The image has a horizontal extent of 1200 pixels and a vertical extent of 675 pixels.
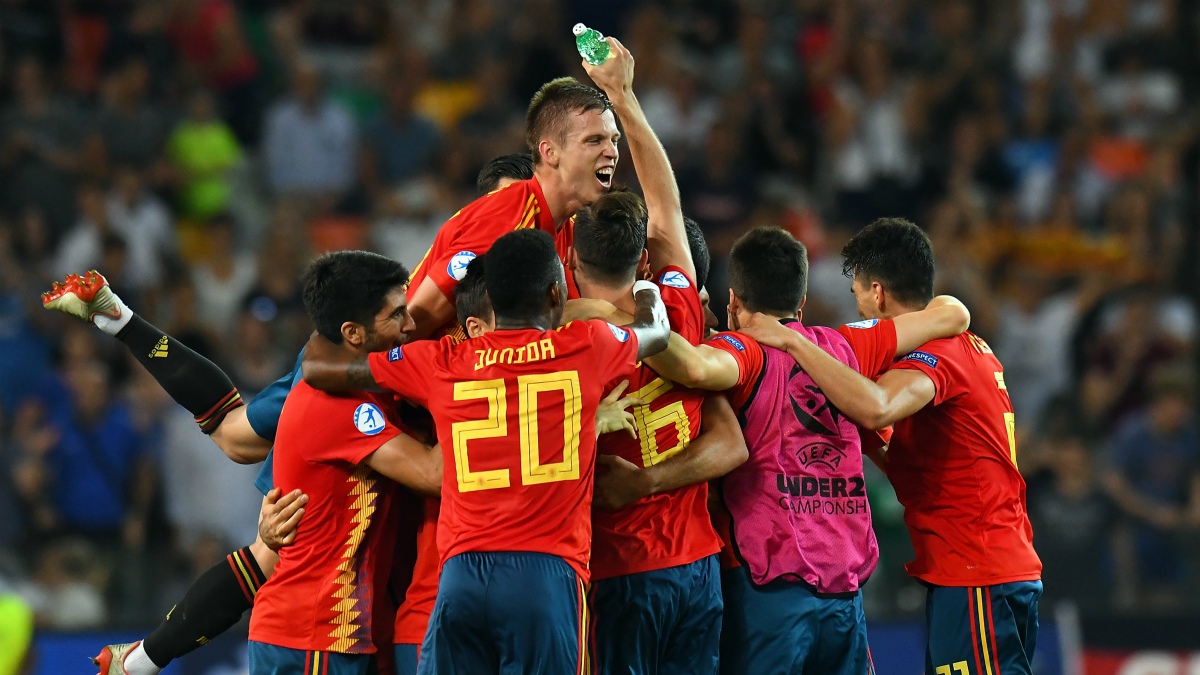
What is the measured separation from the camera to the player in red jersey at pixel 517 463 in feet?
17.0

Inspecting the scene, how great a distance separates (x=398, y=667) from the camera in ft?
19.3

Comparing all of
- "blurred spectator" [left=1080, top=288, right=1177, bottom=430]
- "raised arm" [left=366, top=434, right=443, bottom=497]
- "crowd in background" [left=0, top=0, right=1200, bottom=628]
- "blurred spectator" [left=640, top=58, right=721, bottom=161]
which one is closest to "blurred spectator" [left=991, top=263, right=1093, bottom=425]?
"crowd in background" [left=0, top=0, right=1200, bottom=628]

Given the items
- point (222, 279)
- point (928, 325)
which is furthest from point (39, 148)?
point (928, 325)

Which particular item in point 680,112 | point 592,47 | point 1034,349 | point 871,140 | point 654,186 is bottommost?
point 654,186

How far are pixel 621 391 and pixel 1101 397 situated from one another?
7.26 meters

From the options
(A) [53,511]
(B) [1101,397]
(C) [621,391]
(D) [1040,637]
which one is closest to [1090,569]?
(D) [1040,637]

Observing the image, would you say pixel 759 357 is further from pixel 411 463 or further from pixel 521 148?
pixel 521 148

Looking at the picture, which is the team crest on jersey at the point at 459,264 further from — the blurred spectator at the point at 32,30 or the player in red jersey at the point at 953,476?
the blurred spectator at the point at 32,30

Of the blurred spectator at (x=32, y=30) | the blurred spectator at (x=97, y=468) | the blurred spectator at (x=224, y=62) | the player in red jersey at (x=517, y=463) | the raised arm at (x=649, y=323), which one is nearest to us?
the player in red jersey at (x=517, y=463)

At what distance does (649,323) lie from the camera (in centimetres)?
555

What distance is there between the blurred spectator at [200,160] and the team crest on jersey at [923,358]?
307 inches

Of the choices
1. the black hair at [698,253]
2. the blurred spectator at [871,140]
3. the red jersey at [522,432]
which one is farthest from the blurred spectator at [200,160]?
the red jersey at [522,432]

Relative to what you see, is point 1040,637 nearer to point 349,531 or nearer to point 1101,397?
point 1101,397

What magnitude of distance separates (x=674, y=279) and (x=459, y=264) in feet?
2.75
